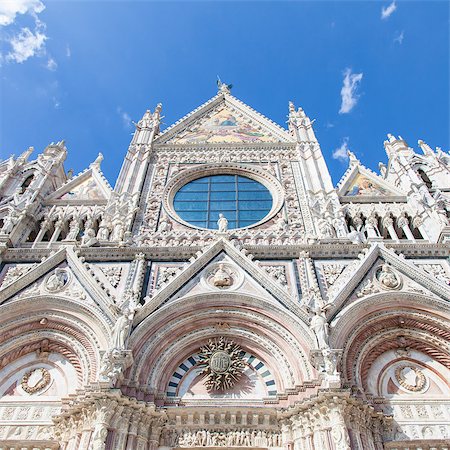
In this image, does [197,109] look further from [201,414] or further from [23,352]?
[201,414]

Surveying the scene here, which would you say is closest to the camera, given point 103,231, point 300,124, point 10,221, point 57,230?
point 10,221

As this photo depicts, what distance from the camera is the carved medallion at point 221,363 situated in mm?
9266

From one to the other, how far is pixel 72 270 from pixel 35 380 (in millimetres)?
2660

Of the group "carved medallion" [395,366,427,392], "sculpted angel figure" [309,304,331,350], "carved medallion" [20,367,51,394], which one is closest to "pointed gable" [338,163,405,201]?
"sculpted angel figure" [309,304,331,350]

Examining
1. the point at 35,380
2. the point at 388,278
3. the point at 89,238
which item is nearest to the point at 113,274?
the point at 89,238

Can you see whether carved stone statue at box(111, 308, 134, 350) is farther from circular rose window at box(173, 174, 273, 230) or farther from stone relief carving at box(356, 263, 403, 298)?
stone relief carving at box(356, 263, 403, 298)

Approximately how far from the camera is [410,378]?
957cm

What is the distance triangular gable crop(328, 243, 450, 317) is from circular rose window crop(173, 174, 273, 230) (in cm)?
355

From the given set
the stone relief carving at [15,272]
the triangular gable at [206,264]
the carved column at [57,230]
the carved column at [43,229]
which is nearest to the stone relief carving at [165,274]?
the triangular gable at [206,264]

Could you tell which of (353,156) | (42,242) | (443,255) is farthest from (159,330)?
(353,156)

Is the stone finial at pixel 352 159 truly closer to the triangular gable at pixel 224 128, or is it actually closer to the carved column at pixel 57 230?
the triangular gable at pixel 224 128

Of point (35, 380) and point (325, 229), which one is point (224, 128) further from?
point (35, 380)

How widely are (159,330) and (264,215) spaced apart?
5.36 meters

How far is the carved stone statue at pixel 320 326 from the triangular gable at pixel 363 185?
545 centimetres
